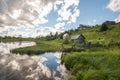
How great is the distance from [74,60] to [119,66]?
16.6 metres

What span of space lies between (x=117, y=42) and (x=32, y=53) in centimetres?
3296

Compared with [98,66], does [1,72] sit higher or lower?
lower

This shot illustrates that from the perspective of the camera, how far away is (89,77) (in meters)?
30.8

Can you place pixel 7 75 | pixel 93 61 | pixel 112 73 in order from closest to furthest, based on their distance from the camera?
pixel 112 73 < pixel 93 61 < pixel 7 75

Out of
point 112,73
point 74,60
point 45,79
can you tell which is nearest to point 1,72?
point 45,79

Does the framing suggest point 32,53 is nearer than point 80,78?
No

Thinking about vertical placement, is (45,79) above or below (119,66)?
below

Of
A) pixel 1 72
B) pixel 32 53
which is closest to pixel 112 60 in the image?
pixel 1 72

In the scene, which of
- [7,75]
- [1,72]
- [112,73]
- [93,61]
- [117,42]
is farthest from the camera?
[117,42]

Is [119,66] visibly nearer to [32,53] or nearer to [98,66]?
[98,66]

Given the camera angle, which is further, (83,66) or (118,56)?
(83,66)

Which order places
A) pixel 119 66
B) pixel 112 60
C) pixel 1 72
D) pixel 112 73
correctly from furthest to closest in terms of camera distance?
pixel 1 72, pixel 112 60, pixel 119 66, pixel 112 73

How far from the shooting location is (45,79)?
41062 mm

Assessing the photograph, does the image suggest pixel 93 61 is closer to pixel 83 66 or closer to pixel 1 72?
pixel 83 66
